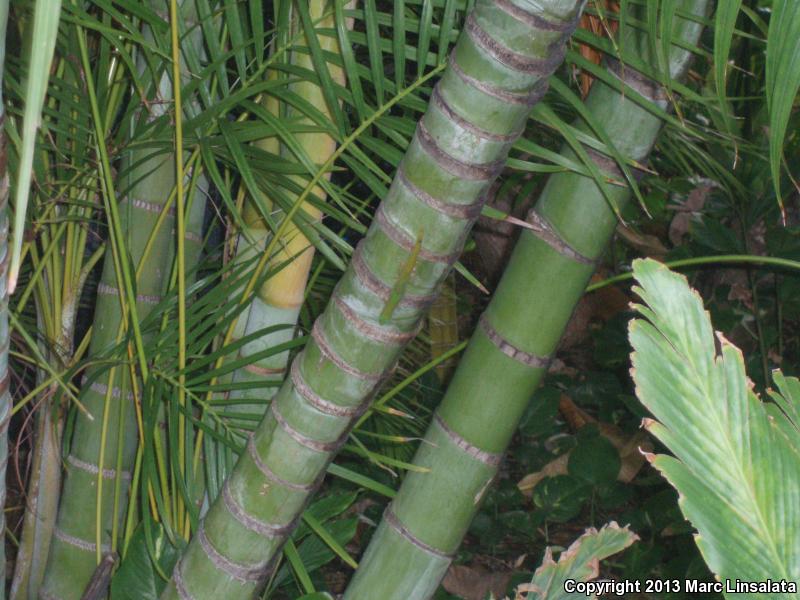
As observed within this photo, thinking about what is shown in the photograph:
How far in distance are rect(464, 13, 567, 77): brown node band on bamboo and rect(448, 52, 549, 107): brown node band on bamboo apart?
0.01m

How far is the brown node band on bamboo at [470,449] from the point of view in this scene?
678 millimetres

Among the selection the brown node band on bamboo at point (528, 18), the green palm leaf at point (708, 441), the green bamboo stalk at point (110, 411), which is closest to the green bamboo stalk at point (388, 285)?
the brown node band on bamboo at point (528, 18)

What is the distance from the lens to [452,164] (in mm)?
490

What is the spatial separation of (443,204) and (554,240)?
6.8 inches

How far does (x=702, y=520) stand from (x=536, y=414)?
1255mm

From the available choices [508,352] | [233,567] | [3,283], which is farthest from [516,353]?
[3,283]

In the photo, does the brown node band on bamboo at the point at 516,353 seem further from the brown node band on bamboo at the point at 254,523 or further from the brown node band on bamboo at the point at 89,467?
the brown node band on bamboo at the point at 89,467

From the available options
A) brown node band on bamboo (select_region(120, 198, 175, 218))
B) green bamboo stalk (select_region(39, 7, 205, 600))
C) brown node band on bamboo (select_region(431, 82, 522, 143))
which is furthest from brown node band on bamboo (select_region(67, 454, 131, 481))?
brown node band on bamboo (select_region(431, 82, 522, 143))

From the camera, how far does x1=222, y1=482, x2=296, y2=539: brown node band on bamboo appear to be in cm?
58

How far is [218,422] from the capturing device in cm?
75

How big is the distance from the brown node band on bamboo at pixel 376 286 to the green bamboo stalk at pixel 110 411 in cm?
36

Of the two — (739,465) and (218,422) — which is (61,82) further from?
(739,465)

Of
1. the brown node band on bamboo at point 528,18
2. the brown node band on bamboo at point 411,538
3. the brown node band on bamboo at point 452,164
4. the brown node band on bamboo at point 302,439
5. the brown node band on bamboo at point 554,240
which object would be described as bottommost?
the brown node band on bamboo at point 411,538

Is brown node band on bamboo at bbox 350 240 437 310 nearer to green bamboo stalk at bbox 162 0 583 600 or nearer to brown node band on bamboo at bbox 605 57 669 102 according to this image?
green bamboo stalk at bbox 162 0 583 600
